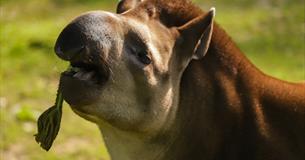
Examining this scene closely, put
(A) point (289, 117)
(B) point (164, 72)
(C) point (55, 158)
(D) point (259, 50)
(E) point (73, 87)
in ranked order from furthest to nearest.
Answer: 1. (D) point (259, 50)
2. (C) point (55, 158)
3. (A) point (289, 117)
4. (B) point (164, 72)
5. (E) point (73, 87)

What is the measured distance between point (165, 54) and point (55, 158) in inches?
125

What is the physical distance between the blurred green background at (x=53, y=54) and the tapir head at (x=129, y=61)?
3094 millimetres

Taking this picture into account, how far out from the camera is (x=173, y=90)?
377cm

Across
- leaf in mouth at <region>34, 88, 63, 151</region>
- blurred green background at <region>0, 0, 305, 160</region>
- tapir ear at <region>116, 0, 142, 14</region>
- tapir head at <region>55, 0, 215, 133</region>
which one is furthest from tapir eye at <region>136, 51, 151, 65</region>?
blurred green background at <region>0, 0, 305, 160</region>

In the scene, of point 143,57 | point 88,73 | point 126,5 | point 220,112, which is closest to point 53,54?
point 126,5

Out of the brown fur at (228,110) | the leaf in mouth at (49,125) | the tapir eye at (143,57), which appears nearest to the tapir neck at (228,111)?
the brown fur at (228,110)

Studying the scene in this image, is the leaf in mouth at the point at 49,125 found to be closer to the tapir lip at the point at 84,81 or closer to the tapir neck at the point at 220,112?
the tapir neck at the point at 220,112

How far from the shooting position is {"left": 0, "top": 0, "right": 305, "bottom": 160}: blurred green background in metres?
7.03

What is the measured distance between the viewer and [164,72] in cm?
370

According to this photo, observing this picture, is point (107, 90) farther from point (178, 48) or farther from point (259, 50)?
point (259, 50)

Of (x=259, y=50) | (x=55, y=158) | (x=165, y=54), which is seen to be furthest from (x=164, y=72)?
(x=259, y=50)

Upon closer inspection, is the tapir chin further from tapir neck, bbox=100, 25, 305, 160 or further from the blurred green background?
the blurred green background

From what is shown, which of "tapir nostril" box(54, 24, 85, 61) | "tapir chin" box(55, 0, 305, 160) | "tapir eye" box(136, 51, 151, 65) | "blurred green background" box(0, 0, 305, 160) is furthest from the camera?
"blurred green background" box(0, 0, 305, 160)

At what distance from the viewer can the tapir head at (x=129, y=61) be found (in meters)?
3.32
